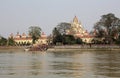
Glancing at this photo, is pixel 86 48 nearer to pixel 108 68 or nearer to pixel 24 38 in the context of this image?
pixel 24 38

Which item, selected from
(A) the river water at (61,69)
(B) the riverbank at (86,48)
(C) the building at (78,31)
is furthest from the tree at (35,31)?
(A) the river water at (61,69)

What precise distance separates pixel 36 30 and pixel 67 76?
373ft

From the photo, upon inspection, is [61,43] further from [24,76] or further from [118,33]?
[24,76]

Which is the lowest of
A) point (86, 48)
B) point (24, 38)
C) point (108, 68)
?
point (108, 68)

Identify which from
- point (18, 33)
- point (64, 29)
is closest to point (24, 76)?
point (64, 29)

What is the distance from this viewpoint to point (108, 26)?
104 metres

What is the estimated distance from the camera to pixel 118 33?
348 ft

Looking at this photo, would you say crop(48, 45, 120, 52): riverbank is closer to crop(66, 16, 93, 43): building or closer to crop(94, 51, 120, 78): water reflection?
crop(66, 16, 93, 43): building

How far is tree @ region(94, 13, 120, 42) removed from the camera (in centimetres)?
10462

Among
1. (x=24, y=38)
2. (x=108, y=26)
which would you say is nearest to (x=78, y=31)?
(x=24, y=38)

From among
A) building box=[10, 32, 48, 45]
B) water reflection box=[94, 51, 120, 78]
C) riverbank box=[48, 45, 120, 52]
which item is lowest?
water reflection box=[94, 51, 120, 78]

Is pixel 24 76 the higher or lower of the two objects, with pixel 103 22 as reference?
lower

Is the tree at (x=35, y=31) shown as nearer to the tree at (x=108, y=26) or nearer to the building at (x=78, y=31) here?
the building at (x=78, y=31)

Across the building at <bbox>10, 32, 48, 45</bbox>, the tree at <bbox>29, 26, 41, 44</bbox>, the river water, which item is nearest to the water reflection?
the river water
